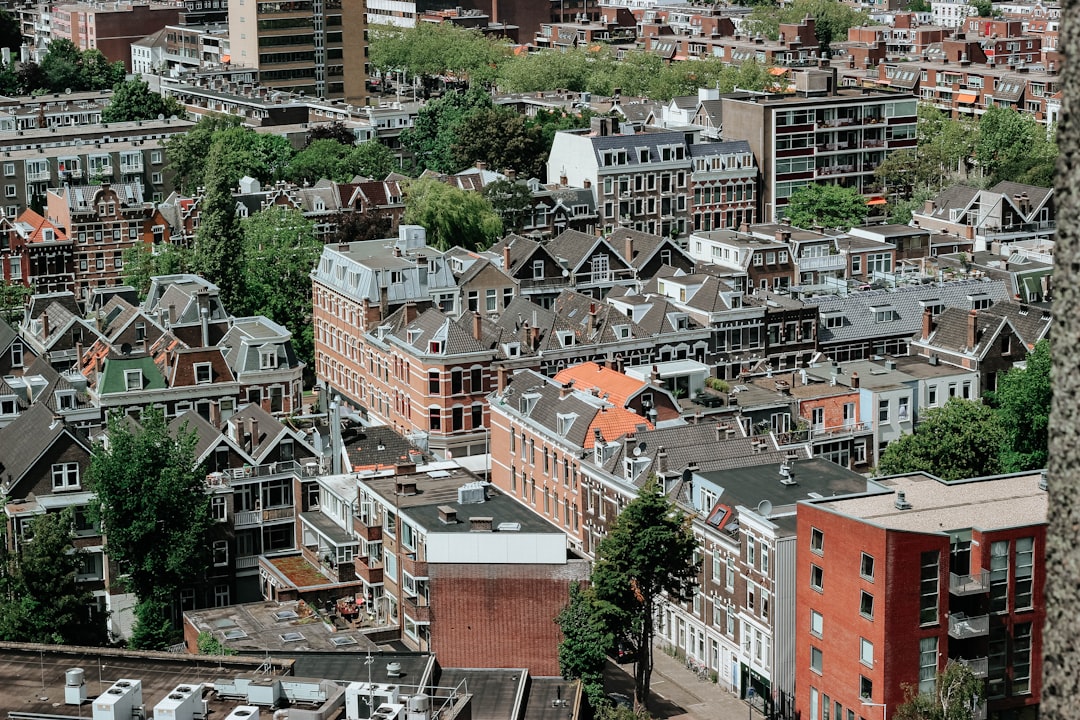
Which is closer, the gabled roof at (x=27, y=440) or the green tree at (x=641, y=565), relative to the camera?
the green tree at (x=641, y=565)

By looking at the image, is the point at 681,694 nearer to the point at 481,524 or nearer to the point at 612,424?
the point at 481,524

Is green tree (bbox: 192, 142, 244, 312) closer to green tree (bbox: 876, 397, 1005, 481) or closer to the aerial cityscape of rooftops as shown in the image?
the aerial cityscape of rooftops

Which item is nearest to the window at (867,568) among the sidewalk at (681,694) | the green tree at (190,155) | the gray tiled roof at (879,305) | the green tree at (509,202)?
the sidewalk at (681,694)

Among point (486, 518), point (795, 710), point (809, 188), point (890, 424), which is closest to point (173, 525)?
point (486, 518)

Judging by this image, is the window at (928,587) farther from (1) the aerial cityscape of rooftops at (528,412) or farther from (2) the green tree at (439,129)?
(2) the green tree at (439,129)

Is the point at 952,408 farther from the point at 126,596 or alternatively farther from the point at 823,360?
the point at 126,596

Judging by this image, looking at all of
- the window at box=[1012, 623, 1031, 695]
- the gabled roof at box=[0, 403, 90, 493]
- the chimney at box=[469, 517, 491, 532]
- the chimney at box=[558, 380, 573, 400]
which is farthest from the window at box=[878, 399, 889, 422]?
the gabled roof at box=[0, 403, 90, 493]
